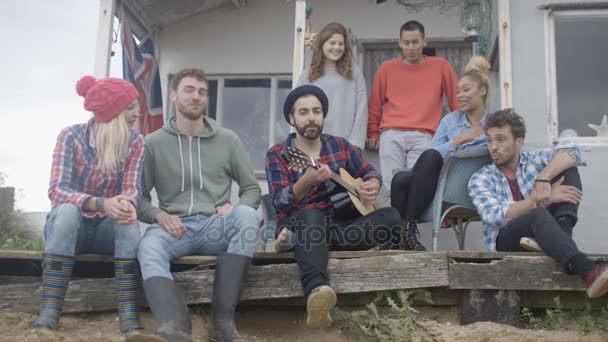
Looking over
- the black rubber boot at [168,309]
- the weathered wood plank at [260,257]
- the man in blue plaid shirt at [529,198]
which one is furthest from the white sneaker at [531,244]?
the black rubber boot at [168,309]

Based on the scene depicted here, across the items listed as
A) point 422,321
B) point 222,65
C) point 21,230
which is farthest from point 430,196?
point 21,230

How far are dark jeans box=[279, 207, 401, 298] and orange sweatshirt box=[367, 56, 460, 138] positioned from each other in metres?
1.53

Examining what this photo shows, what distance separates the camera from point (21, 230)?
39.4 feet

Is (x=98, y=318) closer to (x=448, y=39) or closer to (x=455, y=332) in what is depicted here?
(x=455, y=332)

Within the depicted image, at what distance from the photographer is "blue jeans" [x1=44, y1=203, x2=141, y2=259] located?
4.02m

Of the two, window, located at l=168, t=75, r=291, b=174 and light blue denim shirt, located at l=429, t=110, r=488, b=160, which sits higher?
window, located at l=168, t=75, r=291, b=174

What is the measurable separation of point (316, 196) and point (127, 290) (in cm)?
133

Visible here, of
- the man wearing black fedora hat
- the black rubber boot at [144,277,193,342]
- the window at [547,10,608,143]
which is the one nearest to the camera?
the black rubber boot at [144,277,193,342]

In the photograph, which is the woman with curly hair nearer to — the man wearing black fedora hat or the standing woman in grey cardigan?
the man wearing black fedora hat

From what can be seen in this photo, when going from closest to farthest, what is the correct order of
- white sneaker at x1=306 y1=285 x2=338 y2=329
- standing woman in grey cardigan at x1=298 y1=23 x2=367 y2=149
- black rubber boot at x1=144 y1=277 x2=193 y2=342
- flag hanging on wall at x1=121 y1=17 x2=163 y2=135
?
black rubber boot at x1=144 y1=277 x2=193 y2=342
white sneaker at x1=306 y1=285 x2=338 y2=329
standing woman in grey cardigan at x1=298 y1=23 x2=367 y2=149
flag hanging on wall at x1=121 y1=17 x2=163 y2=135

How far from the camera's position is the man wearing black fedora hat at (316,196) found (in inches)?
164

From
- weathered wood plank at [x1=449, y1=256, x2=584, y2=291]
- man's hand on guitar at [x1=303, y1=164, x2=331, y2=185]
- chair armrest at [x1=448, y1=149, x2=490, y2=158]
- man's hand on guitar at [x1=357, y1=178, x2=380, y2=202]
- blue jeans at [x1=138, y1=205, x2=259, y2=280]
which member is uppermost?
chair armrest at [x1=448, y1=149, x2=490, y2=158]

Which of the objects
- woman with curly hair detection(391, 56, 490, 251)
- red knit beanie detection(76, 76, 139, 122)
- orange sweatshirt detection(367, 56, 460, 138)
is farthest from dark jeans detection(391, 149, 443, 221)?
red knit beanie detection(76, 76, 139, 122)

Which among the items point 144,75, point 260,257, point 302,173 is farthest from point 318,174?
point 144,75
